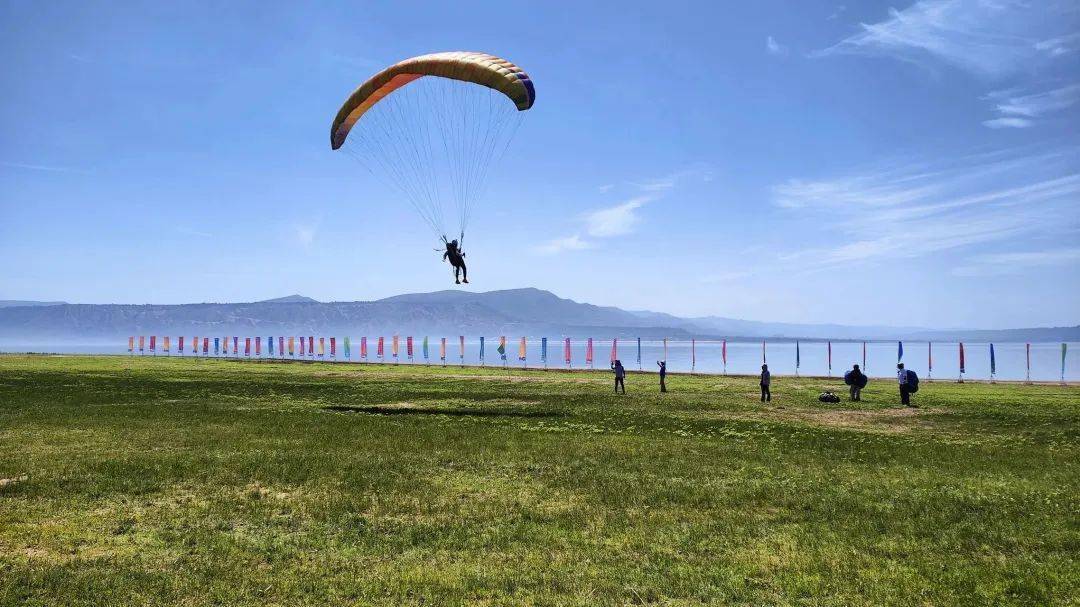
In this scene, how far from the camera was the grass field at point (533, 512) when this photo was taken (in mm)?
8992

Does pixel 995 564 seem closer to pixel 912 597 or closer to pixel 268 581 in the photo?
pixel 912 597

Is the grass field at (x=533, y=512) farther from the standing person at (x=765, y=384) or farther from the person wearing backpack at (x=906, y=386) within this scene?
the standing person at (x=765, y=384)

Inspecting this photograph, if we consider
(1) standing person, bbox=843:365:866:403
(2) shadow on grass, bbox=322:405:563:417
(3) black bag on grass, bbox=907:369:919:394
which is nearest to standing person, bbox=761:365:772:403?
(1) standing person, bbox=843:365:866:403

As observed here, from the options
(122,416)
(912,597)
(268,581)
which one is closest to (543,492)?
(268,581)

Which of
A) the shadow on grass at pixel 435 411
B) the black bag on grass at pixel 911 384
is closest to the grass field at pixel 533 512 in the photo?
the shadow on grass at pixel 435 411

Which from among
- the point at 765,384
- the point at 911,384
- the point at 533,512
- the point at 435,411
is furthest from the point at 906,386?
the point at 533,512

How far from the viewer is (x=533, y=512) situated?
1260 centimetres

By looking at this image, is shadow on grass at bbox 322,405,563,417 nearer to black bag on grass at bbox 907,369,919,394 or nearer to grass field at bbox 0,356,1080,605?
grass field at bbox 0,356,1080,605

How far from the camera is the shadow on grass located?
2967cm

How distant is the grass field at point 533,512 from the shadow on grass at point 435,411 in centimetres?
338

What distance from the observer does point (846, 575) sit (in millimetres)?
9328

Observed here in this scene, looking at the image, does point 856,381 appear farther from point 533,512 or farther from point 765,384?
point 533,512

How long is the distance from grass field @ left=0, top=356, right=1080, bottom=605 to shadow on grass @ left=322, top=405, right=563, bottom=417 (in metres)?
3.38

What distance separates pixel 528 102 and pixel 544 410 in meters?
14.0
